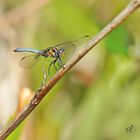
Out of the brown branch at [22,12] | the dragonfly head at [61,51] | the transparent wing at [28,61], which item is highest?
the brown branch at [22,12]

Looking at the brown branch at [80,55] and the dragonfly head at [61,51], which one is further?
the dragonfly head at [61,51]

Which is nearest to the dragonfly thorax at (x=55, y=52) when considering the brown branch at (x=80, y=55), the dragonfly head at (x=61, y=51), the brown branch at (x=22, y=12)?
the dragonfly head at (x=61, y=51)

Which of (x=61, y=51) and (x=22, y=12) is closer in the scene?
(x=61, y=51)

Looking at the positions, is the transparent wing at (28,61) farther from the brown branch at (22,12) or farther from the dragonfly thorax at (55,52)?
the brown branch at (22,12)

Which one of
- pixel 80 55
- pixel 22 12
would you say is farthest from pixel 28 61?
pixel 22 12

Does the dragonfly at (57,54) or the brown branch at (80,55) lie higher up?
the dragonfly at (57,54)

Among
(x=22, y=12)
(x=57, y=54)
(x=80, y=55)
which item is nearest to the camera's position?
(x=80, y=55)

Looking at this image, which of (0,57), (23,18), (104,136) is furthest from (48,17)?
(104,136)

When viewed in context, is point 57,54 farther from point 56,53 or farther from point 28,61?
point 28,61

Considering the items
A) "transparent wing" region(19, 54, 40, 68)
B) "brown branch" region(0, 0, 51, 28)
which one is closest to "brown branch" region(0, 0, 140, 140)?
"transparent wing" region(19, 54, 40, 68)
